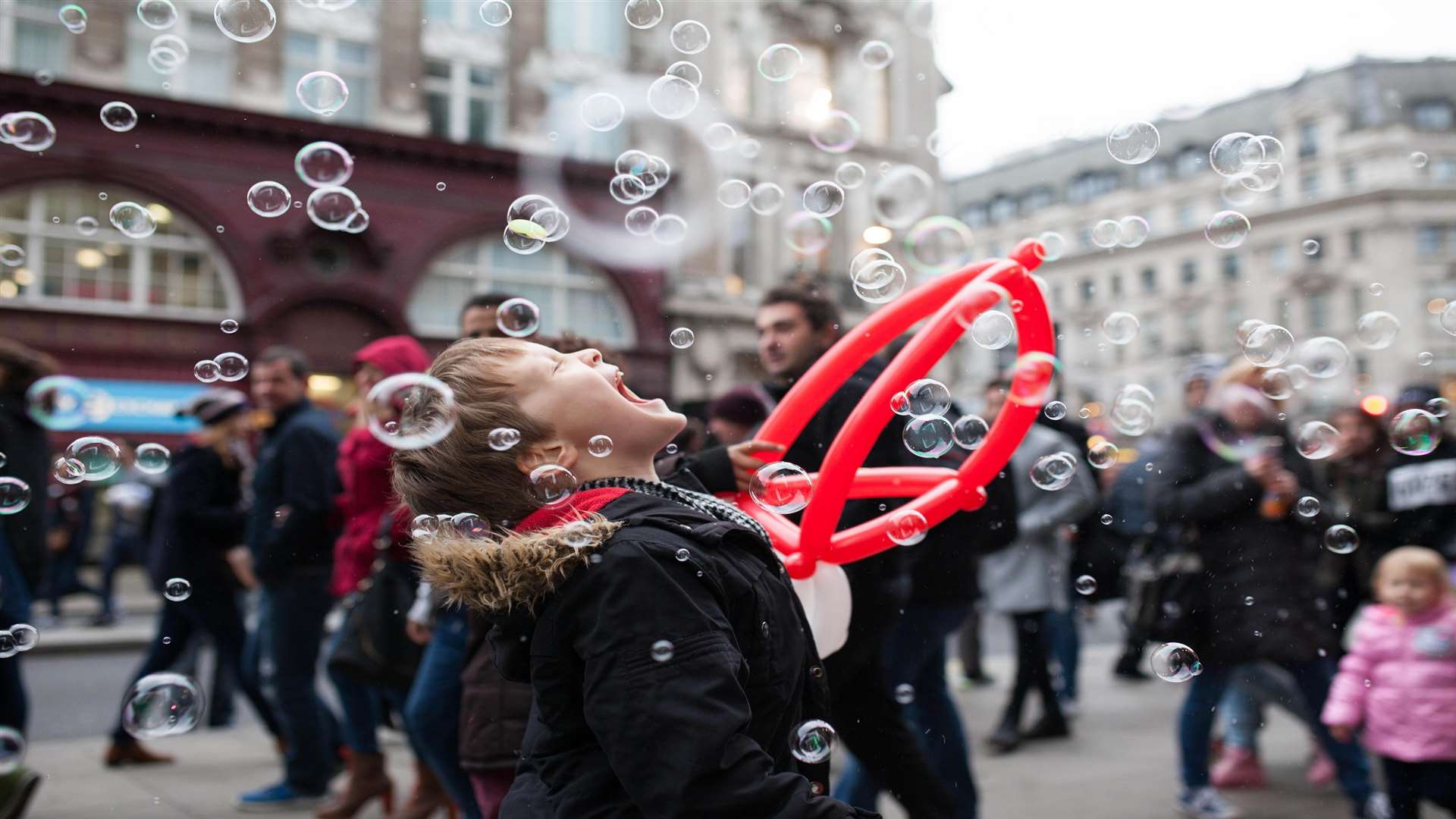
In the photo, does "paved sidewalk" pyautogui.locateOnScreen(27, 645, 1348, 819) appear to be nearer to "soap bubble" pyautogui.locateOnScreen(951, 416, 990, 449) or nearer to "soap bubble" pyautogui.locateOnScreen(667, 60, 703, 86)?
"soap bubble" pyautogui.locateOnScreen(951, 416, 990, 449)

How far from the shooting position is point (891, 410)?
223 cm

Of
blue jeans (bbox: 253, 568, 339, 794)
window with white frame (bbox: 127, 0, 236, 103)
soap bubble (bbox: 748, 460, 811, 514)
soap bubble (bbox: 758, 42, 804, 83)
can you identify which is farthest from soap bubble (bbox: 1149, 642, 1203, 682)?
window with white frame (bbox: 127, 0, 236, 103)

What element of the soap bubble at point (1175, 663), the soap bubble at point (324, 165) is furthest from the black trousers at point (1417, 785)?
the soap bubble at point (324, 165)

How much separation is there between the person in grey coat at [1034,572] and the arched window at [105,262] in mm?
11454

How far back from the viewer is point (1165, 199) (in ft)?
98.1

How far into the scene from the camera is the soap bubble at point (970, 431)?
2889 mm

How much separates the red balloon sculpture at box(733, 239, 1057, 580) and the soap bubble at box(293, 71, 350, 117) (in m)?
1.76

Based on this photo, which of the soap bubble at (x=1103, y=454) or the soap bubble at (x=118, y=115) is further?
the soap bubble at (x=1103, y=454)

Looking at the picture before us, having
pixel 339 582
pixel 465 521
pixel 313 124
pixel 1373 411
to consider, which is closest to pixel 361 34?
pixel 313 124

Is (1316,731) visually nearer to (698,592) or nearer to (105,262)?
(698,592)

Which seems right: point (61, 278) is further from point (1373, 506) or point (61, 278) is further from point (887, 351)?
point (1373, 506)

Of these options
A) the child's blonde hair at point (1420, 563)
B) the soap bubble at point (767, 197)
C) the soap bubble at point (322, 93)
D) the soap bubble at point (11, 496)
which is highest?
the soap bubble at point (322, 93)

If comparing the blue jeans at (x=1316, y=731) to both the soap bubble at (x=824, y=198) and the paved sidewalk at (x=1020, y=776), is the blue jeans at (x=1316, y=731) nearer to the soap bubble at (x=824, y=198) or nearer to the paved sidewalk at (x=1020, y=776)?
Answer: the paved sidewalk at (x=1020, y=776)

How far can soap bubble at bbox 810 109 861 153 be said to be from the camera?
393cm
